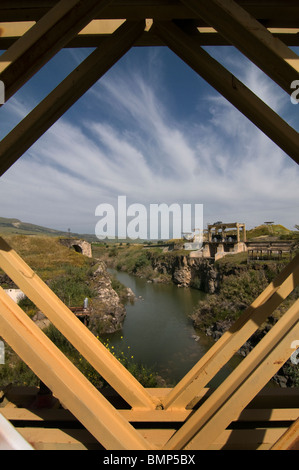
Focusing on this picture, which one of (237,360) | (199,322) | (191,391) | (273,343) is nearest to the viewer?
(273,343)

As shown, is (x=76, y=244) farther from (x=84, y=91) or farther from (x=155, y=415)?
(x=155, y=415)

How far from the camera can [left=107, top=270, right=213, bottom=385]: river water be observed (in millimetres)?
9536

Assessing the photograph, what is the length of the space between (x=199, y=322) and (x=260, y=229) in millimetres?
20201

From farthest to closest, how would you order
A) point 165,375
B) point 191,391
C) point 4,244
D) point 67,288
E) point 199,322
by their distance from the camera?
point 199,322, point 67,288, point 165,375, point 191,391, point 4,244

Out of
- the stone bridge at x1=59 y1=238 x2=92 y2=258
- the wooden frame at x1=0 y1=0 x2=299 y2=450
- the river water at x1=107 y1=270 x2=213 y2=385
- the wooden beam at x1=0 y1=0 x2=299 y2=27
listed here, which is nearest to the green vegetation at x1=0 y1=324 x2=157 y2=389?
the river water at x1=107 y1=270 x2=213 y2=385

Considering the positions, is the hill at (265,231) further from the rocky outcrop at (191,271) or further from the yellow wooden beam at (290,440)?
the yellow wooden beam at (290,440)

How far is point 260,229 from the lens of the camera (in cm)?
2952

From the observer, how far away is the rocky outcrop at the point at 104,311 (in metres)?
11.4

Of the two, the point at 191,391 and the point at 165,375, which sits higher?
the point at 191,391

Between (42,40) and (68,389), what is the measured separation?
1.54 meters

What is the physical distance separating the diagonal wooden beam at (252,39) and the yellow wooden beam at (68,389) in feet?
5.26
